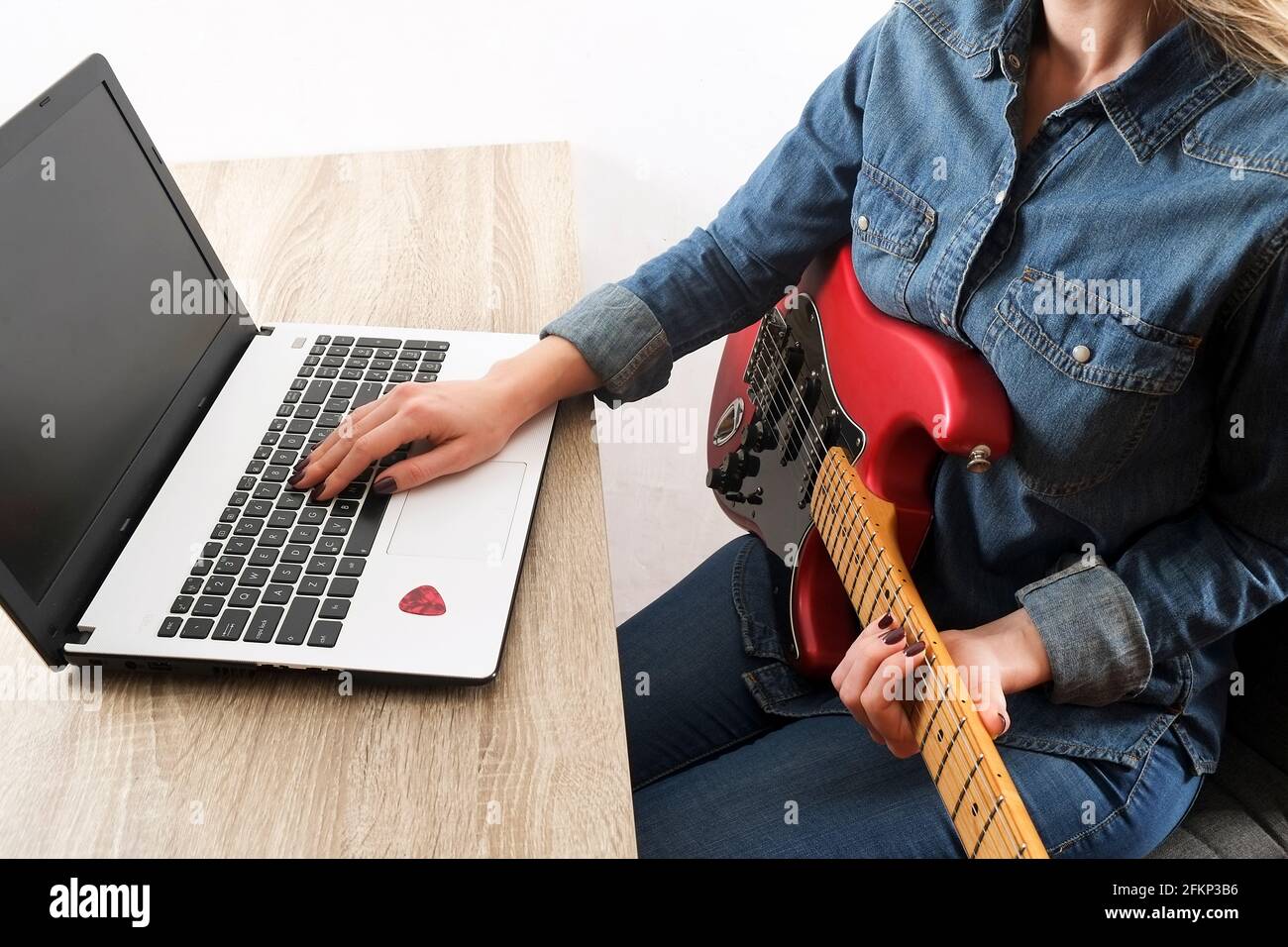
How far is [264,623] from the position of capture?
2.16ft

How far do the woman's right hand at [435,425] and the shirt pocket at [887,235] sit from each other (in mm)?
276

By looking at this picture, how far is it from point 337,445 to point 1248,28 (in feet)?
2.21

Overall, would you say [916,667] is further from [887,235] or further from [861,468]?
[887,235]

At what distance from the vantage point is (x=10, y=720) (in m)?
0.65

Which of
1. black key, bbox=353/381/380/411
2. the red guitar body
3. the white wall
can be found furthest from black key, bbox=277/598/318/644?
the white wall

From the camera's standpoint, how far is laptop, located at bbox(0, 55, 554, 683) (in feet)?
2.12

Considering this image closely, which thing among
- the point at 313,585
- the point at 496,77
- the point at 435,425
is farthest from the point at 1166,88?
the point at 496,77

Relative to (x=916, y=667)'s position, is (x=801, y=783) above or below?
below

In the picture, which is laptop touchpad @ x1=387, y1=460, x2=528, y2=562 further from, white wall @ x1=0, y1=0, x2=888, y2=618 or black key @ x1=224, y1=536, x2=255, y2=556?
white wall @ x1=0, y1=0, x2=888, y2=618

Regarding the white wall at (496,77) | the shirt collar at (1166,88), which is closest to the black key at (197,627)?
the shirt collar at (1166,88)

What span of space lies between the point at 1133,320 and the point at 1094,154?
0.42ft

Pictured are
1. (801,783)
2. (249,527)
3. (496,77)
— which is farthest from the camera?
(496,77)
